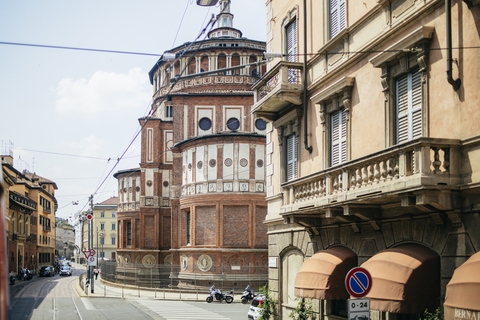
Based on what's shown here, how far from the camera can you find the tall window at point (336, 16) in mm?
15750

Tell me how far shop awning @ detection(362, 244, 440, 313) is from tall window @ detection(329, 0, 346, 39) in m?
7.10

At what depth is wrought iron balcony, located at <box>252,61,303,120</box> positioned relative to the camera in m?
17.2

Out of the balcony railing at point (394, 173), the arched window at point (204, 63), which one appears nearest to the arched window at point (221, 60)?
the arched window at point (204, 63)

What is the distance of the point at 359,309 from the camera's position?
10.3 m

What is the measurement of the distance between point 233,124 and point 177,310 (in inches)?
933

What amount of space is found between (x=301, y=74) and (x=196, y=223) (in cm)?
3017

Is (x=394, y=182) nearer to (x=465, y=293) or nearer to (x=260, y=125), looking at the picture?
(x=465, y=293)

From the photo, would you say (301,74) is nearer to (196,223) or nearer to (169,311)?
(169,311)

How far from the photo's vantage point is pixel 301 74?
58.2 ft

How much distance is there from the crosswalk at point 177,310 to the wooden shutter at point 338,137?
1540 cm

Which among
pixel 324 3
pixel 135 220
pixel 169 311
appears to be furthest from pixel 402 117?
pixel 135 220

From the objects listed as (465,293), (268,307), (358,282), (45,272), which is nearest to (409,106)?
(358,282)

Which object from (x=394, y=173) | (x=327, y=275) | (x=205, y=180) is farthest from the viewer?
(x=205, y=180)

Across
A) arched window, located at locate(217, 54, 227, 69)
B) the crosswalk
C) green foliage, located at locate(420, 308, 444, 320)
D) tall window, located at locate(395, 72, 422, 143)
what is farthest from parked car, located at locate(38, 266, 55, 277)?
green foliage, located at locate(420, 308, 444, 320)
